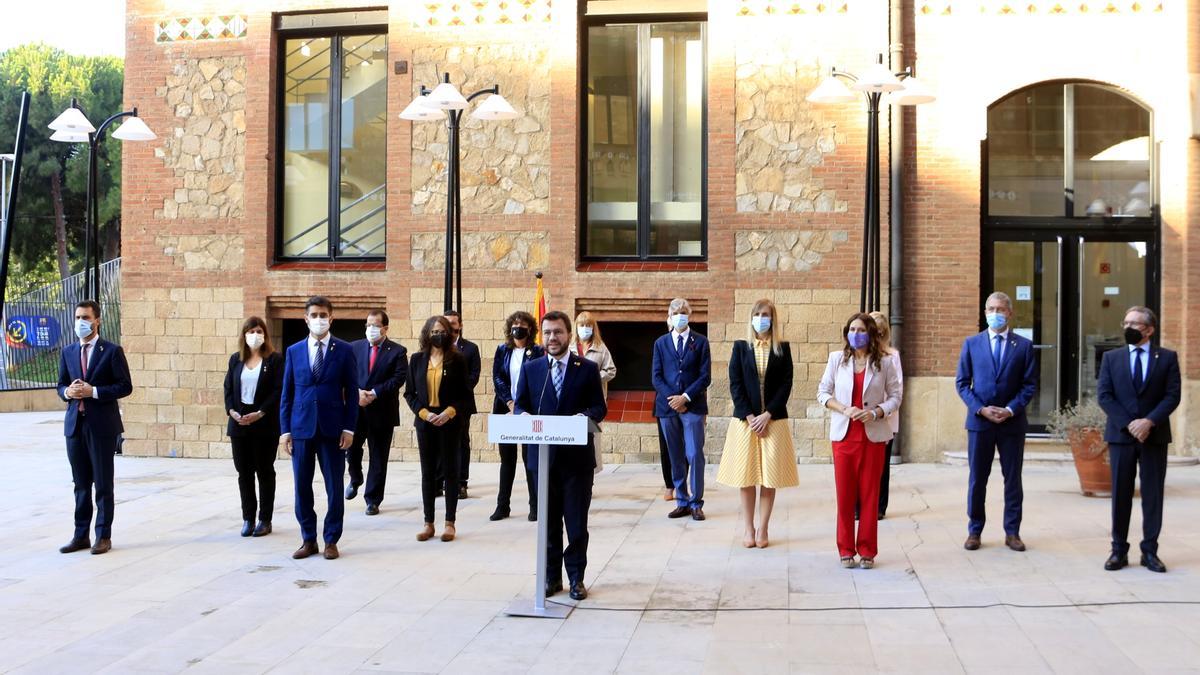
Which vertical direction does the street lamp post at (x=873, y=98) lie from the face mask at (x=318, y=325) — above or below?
above

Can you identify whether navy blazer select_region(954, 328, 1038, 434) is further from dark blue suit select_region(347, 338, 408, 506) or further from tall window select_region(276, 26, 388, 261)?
tall window select_region(276, 26, 388, 261)

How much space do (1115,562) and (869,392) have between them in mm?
2099

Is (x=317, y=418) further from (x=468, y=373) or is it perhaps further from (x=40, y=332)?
(x=40, y=332)

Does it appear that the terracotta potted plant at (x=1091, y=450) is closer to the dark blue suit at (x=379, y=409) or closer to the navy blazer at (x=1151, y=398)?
the navy blazer at (x=1151, y=398)

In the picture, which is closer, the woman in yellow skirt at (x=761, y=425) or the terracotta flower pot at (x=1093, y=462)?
the woman in yellow skirt at (x=761, y=425)

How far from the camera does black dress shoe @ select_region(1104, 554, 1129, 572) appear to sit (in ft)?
29.2

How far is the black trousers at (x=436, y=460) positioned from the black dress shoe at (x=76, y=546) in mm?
2759

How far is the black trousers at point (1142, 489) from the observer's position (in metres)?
8.91

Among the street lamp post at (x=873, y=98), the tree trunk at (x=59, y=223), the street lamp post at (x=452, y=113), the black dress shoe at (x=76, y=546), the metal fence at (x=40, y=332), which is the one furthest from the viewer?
the tree trunk at (x=59, y=223)

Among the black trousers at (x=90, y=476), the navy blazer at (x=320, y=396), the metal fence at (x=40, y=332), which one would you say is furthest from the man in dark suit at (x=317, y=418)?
the metal fence at (x=40, y=332)

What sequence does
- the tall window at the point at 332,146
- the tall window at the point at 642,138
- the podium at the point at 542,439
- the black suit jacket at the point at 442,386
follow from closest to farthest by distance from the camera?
the podium at the point at 542,439
the black suit jacket at the point at 442,386
the tall window at the point at 642,138
the tall window at the point at 332,146

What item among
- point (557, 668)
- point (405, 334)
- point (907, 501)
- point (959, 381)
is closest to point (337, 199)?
point (405, 334)

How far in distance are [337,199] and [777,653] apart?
12.1m

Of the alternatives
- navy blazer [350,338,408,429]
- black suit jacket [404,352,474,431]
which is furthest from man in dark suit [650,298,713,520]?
navy blazer [350,338,408,429]
